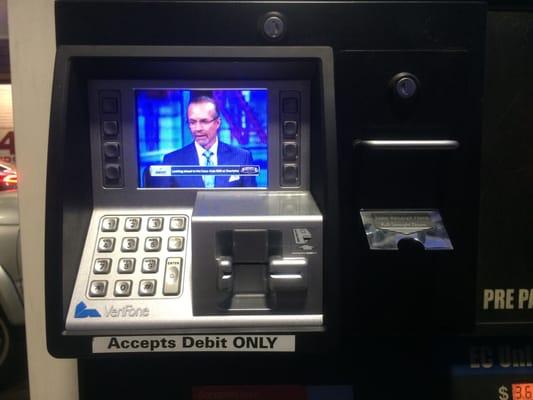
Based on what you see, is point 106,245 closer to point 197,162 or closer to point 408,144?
point 197,162

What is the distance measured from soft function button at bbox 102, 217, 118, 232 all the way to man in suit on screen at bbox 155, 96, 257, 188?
0.13m

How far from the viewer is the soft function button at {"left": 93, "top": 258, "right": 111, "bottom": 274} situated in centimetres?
104

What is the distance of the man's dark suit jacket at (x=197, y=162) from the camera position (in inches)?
44.0

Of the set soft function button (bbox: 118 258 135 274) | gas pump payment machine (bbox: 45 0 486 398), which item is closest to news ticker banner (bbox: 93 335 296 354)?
gas pump payment machine (bbox: 45 0 486 398)

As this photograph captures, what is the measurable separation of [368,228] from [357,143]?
166 millimetres

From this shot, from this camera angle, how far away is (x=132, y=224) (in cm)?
109

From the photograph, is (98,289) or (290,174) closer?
(98,289)

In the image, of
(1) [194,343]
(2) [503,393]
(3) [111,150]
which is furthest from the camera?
(2) [503,393]

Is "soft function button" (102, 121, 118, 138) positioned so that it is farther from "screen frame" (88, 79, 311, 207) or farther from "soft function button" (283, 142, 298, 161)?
"soft function button" (283, 142, 298, 161)

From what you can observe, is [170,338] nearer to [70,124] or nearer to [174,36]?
[70,124]

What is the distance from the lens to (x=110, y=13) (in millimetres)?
1055

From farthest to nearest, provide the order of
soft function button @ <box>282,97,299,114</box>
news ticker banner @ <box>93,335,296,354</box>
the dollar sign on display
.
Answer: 1. the dollar sign on display
2. soft function button @ <box>282,97,299,114</box>
3. news ticker banner @ <box>93,335,296,354</box>

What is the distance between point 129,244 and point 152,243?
4cm

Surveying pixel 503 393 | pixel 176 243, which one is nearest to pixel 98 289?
pixel 176 243
